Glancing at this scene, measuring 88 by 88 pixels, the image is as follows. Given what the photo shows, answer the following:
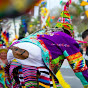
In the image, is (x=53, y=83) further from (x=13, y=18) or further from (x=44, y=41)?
(x=13, y=18)

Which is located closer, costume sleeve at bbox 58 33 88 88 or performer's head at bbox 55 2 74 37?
costume sleeve at bbox 58 33 88 88

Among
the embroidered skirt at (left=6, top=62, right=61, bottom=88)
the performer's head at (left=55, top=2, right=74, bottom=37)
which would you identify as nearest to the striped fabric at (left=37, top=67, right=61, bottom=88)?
the embroidered skirt at (left=6, top=62, right=61, bottom=88)

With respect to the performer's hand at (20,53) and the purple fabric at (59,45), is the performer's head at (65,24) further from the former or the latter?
the performer's hand at (20,53)

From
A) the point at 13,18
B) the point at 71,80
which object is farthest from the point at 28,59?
the point at 71,80

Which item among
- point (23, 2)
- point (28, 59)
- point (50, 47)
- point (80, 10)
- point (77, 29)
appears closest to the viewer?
point (23, 2)

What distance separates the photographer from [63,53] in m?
1.54

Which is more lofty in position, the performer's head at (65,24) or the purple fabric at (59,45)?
the performer's head at (65,24)

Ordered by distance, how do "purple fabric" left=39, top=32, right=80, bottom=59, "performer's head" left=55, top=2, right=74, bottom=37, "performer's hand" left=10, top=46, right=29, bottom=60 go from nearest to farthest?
"performer's hand" left=10, top=46, right=29, bottom=60 → "purple fabric" left=39, top=32, right=80, bottom=59 → "performer's head" left=55, top=2, right=74, bottom=37

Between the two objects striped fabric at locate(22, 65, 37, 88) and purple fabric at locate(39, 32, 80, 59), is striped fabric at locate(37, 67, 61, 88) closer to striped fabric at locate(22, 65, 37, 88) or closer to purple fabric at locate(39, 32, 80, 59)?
striped fabric at locate(22, 65, 37, 88)

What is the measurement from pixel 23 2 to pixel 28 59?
1003 mm

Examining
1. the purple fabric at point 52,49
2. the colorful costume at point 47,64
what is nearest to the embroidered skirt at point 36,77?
the colorful costume at point 47,64

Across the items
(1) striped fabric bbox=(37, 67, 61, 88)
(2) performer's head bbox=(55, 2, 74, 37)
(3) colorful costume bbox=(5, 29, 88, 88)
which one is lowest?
(1) striped fabric bbox=(37, 67, 61, 88)

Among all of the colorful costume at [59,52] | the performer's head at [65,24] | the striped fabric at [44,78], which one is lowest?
the striped fabric at [44,78]

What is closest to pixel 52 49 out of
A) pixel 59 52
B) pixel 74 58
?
pixel 59 52
